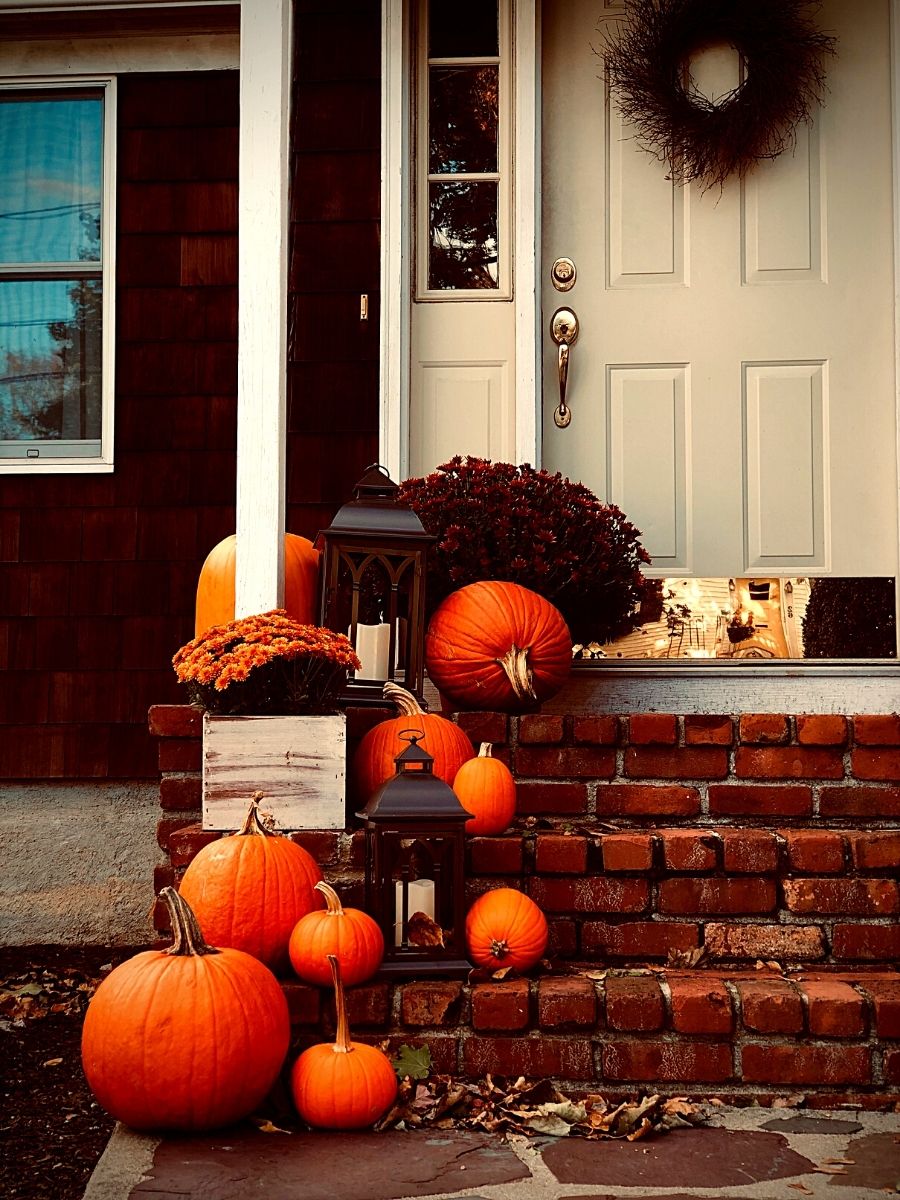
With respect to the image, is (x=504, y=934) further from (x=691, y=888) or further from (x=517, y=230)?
(x=517, y=230)

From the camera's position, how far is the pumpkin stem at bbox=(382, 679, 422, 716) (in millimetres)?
2730

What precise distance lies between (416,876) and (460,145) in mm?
2490

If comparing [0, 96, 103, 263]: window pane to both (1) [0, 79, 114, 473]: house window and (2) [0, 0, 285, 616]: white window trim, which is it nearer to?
(1) [0, 79, 114, 473]: house window

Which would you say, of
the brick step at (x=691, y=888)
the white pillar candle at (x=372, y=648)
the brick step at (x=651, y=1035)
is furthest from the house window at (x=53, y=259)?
the brick step at (x=651, y=1035)

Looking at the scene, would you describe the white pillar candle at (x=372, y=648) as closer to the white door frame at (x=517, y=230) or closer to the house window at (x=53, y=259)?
the white door frame at (x=517, y=230)

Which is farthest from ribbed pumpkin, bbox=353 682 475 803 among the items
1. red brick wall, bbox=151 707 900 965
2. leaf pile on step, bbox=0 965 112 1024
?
leaf pile on step, bbox=0 965 112 1024

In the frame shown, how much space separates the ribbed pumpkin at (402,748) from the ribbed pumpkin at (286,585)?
17.9 inches

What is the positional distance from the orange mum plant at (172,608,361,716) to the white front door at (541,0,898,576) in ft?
4.69

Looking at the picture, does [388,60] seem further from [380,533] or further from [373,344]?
[380,533]

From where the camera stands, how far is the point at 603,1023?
2.20 meters

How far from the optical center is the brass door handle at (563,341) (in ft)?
12.3

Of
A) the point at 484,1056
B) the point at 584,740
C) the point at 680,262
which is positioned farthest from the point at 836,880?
the point at 680,262

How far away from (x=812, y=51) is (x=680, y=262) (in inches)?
28.8

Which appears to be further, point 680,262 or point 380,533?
point 680,262
